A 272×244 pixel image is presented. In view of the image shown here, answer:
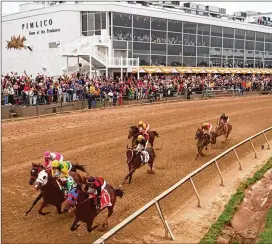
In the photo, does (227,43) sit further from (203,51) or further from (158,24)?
(158,24)

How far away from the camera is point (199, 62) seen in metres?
44.3

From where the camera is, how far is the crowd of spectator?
68.0 feet

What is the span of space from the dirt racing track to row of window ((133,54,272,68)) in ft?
40.7

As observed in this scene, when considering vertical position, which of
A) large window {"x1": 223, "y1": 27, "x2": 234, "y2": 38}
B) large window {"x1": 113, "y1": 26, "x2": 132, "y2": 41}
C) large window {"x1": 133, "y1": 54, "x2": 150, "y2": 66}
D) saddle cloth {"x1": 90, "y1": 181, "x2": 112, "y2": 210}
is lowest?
saddle cloth {"x1": 90, "y1": 181, "x2": 112, "y2": 210}

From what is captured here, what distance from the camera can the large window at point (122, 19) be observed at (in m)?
35.2

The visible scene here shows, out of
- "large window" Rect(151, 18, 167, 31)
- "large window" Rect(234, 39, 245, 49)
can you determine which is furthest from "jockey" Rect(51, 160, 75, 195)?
"large window" Rect(234, 39, 245, 49)

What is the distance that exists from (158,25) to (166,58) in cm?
310

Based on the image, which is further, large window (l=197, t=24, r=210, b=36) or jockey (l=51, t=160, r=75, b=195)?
large window (l=197, t=24, r=210, b=36)

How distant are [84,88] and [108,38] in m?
9.63

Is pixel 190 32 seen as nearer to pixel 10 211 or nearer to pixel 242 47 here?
pixel 242 47

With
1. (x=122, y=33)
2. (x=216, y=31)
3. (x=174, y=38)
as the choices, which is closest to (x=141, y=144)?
(x=122, y=33)

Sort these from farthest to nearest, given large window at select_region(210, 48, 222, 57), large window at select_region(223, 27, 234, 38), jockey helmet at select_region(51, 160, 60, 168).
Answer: large window at select_region(223, 27, 234, 38)
large window at select_region(210, 48, 222, 57)
jockey helmet at select_region(51, 160, 60, 168)

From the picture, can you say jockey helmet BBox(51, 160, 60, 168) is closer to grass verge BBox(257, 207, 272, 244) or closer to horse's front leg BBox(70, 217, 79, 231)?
horse's front leg BBox(70, 217, 79, 231)

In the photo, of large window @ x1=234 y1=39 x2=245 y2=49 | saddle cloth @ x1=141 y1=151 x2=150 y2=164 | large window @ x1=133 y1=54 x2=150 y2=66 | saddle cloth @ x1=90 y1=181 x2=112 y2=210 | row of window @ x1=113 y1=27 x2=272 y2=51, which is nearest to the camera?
saddle cloth @ x1=90 y1=181 x2=112 y2=210
